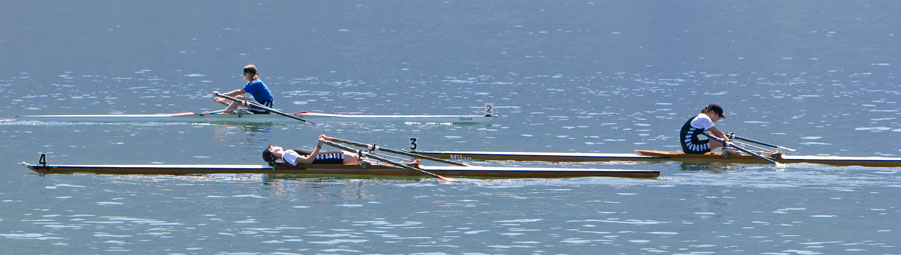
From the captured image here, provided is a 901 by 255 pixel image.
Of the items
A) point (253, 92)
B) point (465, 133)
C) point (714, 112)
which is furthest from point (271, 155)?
point (253, 92)

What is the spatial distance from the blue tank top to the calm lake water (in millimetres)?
759

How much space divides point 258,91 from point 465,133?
17.9ft

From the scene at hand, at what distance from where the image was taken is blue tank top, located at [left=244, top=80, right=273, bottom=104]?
122 ft

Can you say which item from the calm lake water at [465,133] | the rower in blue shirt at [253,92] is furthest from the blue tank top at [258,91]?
the calm lake water at [465,133]

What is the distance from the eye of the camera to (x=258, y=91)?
122 ft

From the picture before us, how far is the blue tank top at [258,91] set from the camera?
37.1 metres

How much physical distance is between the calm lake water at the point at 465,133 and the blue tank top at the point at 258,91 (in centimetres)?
76

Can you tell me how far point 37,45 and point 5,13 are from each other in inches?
1558

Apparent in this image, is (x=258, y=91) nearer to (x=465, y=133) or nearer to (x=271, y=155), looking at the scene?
(x=465, y=133)

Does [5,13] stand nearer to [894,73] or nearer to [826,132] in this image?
[894,73]

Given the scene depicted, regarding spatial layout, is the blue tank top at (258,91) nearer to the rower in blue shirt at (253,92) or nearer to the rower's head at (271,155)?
the rower in blue shirt at (253,92)

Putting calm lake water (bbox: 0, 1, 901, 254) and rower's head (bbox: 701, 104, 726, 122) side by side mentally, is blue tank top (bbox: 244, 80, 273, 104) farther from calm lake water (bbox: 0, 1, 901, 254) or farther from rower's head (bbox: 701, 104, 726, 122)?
rower's head (bbox: 701, 104, 726, 122)

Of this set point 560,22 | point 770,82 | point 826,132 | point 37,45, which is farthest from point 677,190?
point 560,22

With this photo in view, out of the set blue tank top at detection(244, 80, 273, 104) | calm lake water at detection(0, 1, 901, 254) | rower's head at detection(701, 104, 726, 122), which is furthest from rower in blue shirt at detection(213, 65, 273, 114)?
rower's head at detection(701, 104, 726, 122)
